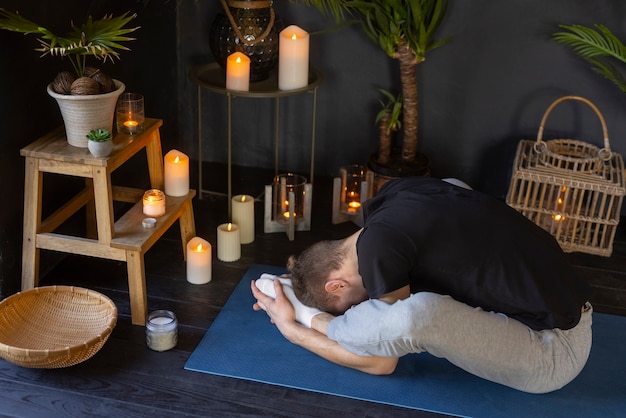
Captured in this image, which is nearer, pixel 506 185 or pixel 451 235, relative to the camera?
pixel 451 235

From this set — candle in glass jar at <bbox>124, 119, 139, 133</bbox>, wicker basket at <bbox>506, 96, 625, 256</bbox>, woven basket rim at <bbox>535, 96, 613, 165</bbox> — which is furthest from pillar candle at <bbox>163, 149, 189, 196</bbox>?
woven basket rim at <bbox>535, 96, 613, 165</bbox>

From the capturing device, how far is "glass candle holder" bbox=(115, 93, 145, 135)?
8.50 feet

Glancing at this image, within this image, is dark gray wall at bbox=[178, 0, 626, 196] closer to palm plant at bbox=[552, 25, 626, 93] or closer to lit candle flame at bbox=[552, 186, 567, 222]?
palm plant at bbox=[552, 25, 626, 93]

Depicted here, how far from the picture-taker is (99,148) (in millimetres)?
Answer: 2375

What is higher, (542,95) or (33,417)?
(542,95)

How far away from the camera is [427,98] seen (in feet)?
11.1

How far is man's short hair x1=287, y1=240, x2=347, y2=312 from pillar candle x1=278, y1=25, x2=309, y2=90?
0.82 m

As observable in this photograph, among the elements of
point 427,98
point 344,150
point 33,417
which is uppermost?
point 427,98

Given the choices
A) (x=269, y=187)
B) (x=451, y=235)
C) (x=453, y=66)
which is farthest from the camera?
(x=453, y=66)

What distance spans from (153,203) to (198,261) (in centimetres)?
25

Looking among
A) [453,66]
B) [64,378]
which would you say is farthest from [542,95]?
[64,378]

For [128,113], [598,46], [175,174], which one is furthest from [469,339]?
[598,46]

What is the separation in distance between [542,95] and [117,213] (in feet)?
5.50

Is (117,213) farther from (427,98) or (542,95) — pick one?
(542,95)
